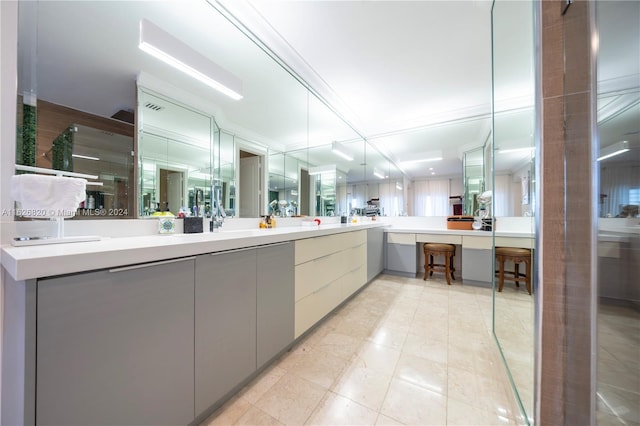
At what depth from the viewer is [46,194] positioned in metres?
0.90

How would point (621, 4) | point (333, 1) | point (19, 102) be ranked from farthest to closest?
point (333, 1), point (19, 102), point (621, 4)

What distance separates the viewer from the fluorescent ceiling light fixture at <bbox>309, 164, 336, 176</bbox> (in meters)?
3.21

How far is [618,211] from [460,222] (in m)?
2.88

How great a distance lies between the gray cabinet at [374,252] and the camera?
3.18 m

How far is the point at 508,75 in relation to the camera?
8.11 feet

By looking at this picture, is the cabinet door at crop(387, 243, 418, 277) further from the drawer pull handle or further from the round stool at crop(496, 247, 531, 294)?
the drawer pull handle

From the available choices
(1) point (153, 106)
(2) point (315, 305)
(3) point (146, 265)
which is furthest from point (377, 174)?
(3) point (146, 265)

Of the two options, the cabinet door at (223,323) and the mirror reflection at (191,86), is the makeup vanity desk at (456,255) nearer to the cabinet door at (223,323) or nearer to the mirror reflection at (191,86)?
the mirror reflection at (191,86)

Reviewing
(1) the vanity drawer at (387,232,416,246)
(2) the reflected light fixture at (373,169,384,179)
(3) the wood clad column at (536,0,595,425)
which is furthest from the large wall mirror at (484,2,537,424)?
(2) the reflected light fixture at (373,169,384,179)

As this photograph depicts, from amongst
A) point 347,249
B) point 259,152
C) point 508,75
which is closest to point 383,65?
point 508,75

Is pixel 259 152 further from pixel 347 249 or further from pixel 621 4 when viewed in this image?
pixel 621 4

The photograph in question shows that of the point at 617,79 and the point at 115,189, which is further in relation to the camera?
the point at 115,189

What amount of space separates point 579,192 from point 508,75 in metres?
2.41

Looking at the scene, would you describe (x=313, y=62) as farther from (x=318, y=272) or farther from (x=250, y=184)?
(x=318, y=272)
